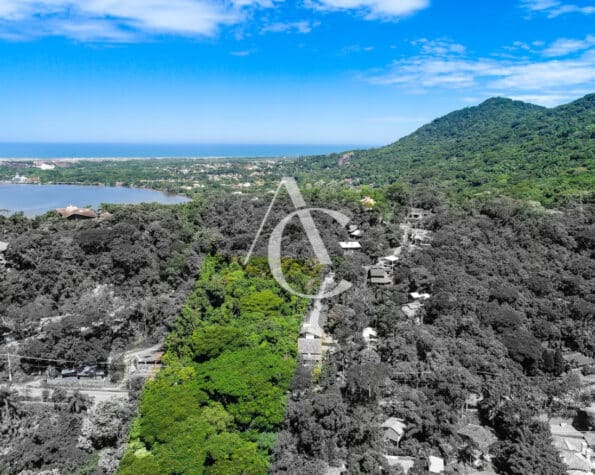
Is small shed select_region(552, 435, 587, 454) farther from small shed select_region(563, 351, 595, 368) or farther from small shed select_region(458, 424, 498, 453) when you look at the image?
small shed select_region(563, 351, 595, 368)

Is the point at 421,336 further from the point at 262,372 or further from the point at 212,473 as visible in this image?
the point at 212,473

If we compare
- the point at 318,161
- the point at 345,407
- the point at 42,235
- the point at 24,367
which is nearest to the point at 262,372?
the point at 345,407

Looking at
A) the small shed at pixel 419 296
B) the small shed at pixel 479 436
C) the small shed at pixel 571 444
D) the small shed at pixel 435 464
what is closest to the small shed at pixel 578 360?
the small shed at pixel 571 444

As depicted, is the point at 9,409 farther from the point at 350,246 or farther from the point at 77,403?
the point at 350,246

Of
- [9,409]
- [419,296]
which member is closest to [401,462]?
[419,296]

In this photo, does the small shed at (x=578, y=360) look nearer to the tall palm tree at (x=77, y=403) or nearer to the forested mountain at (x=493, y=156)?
the forested mountain at (x=493, y=156)

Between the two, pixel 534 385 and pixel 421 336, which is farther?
pixel 421 336
